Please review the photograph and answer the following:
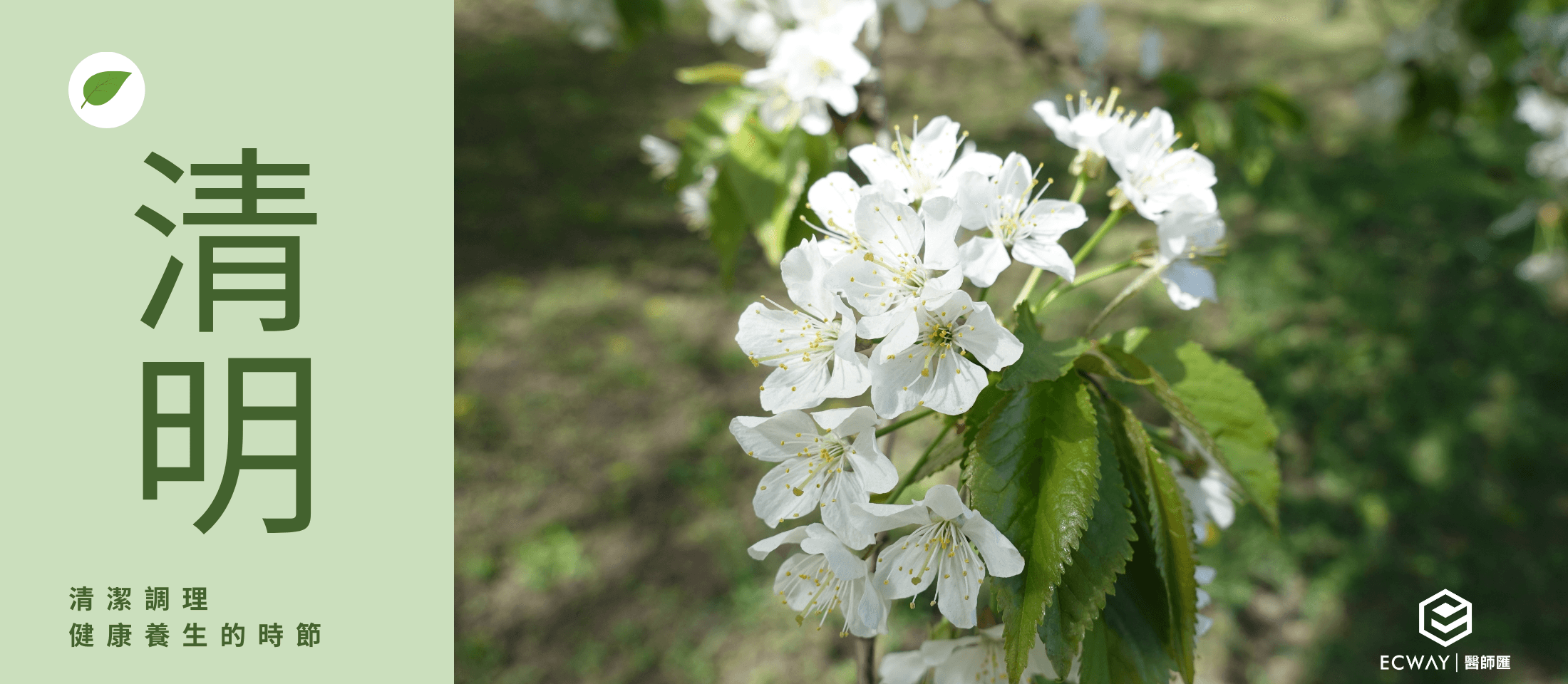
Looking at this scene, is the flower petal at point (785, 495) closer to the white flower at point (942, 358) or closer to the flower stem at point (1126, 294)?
the white flower at point (942, 358)

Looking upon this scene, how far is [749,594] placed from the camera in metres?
2.83

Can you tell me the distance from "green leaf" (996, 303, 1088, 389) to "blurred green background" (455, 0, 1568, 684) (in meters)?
1.03

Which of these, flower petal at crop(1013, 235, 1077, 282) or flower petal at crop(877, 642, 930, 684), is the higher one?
flower petal at crop(1013, 235, 1077, 282)

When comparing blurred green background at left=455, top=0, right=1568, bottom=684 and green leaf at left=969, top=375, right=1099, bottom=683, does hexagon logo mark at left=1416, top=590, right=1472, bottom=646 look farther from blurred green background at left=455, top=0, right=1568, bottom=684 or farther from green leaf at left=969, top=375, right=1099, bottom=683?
green leaf at left=969, top=375, right=1099, bottom=683

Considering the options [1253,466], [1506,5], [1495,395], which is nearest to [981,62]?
[1495,395]

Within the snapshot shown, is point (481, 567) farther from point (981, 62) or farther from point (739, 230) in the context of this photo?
point (981, 62)

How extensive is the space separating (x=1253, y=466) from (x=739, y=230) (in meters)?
0.75

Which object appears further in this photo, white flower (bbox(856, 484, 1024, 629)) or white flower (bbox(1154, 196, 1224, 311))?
white flower (bbox(1154, 196, 1224, 311))

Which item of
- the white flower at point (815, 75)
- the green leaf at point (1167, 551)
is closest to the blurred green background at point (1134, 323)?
the white flower at point (815, 75)

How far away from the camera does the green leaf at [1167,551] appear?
2.63 feet
